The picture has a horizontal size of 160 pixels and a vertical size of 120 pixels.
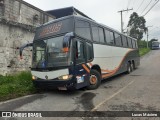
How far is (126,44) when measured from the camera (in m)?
14.2

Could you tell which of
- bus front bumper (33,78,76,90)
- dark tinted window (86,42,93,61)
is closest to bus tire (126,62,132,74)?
dark tinted window (86,42,93,61)

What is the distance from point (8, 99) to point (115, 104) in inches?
159

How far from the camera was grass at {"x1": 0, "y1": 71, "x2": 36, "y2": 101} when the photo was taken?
756cm

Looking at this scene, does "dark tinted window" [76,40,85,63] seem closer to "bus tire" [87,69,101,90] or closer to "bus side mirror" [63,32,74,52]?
"bus side mirror" [63,32,74,52]

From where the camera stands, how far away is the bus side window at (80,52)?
7572 mm

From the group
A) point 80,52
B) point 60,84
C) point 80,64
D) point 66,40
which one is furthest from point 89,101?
point 66,40

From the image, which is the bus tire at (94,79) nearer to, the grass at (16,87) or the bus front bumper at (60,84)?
the bus front bumper at (60,84)

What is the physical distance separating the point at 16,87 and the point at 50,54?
2.17 m

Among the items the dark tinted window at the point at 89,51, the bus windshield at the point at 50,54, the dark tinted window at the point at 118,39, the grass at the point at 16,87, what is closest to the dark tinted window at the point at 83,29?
the dark tinted window at the point at 89,51

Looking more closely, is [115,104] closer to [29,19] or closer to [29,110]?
[29,110]

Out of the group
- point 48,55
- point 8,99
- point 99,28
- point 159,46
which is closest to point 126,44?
point 99,28

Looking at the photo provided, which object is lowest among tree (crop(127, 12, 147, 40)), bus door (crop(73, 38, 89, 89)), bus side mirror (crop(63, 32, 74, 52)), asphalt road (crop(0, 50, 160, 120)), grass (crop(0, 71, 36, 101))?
asphalt road (crop(0, 50, 160, 120))

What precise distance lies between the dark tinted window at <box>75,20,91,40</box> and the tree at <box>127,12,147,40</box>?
5595 cm

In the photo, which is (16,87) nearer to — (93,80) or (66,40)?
(66,40)
